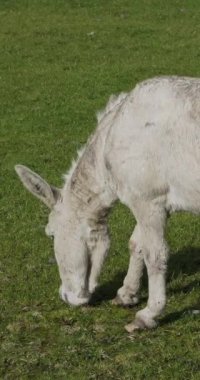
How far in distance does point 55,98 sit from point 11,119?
1.77 meters

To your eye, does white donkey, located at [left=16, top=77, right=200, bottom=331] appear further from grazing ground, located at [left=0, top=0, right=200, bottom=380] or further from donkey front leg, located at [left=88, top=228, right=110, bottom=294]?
grazing ground, located at [left=0, top=0, right=200, bottom=380]

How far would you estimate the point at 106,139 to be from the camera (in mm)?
7402

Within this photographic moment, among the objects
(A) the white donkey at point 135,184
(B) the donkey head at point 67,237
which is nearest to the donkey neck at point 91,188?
(A) the white donkey at point 135,184

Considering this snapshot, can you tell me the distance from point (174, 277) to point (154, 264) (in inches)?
65.4

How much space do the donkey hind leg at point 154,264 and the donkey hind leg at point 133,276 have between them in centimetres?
63

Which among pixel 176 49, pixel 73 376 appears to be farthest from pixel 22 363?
pixel 176 49

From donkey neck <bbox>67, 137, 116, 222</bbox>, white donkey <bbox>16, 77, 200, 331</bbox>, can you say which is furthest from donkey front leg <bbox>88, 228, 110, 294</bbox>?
donkey neck <bbox>67, 137, 116, 222</bbox>

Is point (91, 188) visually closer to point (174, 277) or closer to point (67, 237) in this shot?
point (67, 237)

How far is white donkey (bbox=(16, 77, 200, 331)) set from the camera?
694cm

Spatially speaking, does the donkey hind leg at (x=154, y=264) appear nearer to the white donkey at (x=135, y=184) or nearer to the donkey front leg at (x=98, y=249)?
the white donkey at (x=135, y=184)

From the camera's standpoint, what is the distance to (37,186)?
755 centimetres

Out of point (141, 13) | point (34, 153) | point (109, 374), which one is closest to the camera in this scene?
point (109, 374)

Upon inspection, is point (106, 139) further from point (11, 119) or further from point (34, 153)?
point (11, 119)

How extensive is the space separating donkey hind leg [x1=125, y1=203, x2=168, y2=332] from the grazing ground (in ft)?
0.48
